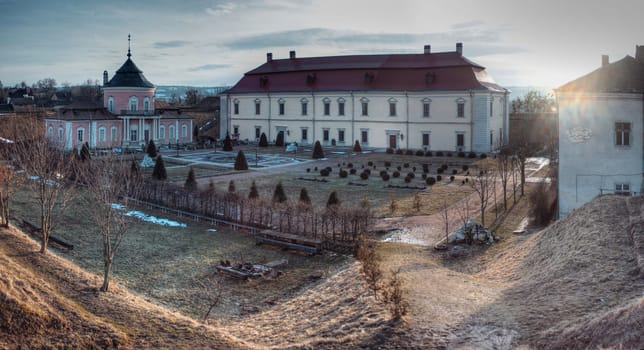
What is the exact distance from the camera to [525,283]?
1318 centimetres

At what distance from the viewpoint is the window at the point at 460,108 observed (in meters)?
45.3

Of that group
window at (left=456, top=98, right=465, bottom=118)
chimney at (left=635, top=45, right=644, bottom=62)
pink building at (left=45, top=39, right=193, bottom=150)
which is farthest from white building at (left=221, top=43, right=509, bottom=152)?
chimney at (left=635, top=45, right=644, bottom=62)

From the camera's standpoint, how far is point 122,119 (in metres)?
48.9

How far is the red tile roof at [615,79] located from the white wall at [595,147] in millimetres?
245

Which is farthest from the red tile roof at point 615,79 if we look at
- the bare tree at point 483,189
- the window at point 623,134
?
the bare tree at point 483,189

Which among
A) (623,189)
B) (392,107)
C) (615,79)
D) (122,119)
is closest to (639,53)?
(615,79)

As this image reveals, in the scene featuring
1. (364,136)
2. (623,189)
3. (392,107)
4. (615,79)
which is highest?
(392,107)

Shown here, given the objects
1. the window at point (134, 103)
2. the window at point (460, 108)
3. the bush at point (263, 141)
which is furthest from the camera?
the bush at point (263, 141)

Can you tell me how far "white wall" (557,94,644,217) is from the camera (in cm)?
2016

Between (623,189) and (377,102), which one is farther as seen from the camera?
(377,102)

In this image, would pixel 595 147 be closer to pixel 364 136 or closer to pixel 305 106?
pixel 364 136

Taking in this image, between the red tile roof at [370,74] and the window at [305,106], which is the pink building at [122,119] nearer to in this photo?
the red tile roof at [370,74]

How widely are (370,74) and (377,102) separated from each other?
266cm

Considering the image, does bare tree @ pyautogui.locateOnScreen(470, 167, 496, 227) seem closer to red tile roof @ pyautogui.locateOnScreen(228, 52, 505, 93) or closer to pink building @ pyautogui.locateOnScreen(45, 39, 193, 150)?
red tile roof @ pyautogui.locateOnScreen(228, 52, 505, 93)
